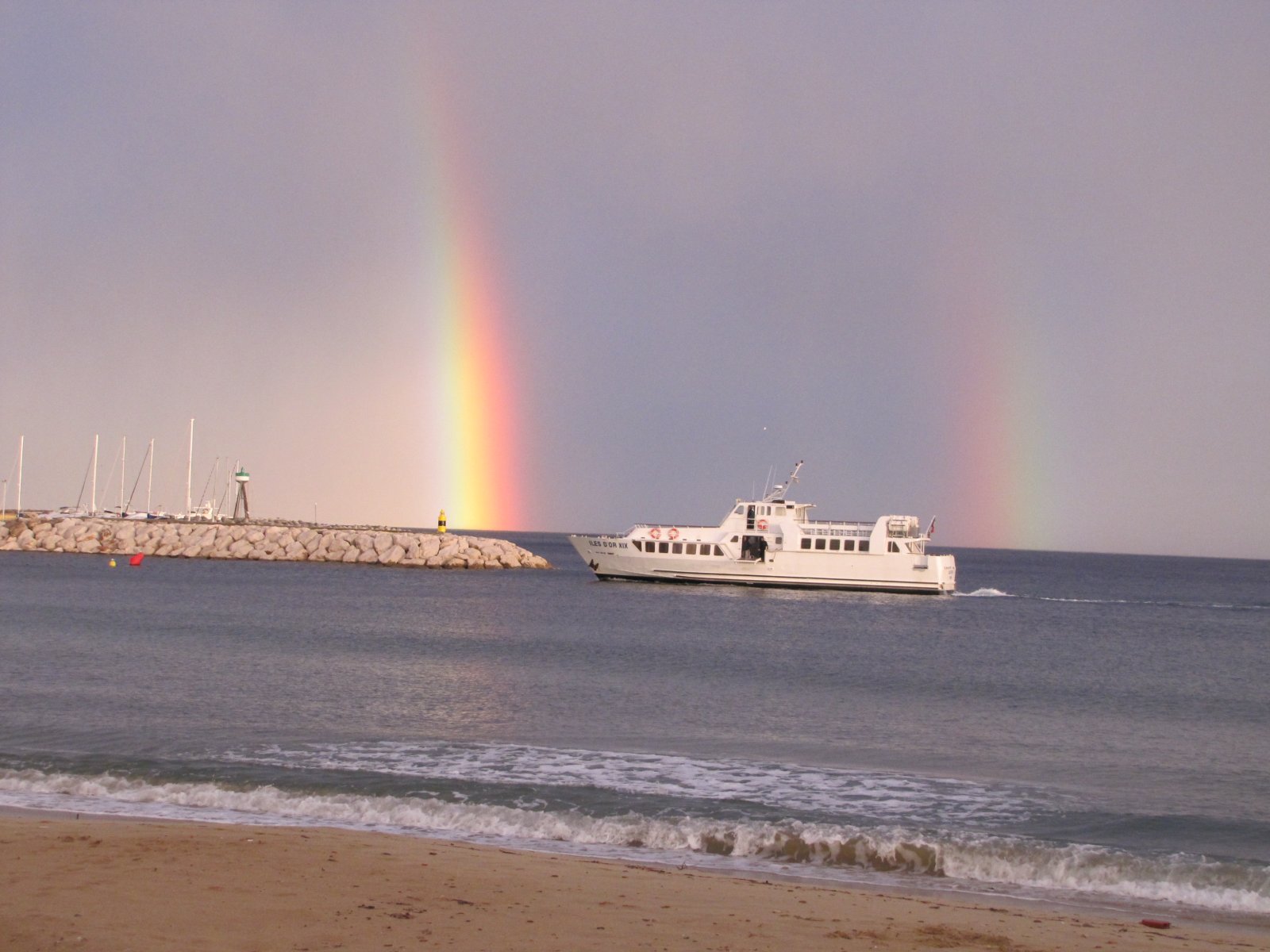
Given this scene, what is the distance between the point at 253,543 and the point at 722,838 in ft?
295

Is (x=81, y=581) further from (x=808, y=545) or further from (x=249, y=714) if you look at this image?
(x=249, y=714)

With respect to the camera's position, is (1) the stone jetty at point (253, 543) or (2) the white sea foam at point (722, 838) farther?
(1) the stone jetty at point (253, 543)

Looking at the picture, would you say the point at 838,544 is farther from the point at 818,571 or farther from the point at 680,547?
the point at 680,547

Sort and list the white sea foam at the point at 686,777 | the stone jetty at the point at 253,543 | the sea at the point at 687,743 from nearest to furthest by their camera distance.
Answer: the sea at the point at 687,743 → the white sea foam at the point at 686,777 → the stone jetty at the point at 253,543

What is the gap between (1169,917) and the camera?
12.0 metres

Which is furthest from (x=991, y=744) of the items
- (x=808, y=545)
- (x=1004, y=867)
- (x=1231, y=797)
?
(x=808, y=545)

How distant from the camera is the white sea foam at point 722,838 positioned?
44.1 feet

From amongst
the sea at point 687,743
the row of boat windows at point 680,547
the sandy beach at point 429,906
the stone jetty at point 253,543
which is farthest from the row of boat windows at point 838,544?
the sandy beach at point 429,906

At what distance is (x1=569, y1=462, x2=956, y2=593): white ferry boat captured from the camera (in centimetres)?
7075

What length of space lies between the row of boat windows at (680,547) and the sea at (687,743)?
2252 cm

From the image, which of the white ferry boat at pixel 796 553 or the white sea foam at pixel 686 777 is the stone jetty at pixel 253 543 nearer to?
the white ferry boat at pixel 796 553

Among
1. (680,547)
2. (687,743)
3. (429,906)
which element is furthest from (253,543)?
(429,906)

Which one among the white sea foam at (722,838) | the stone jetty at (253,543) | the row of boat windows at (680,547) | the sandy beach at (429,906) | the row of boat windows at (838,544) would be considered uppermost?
the row of boat windows at (838,544)

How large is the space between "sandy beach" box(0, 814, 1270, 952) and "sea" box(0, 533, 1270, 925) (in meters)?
1.65
